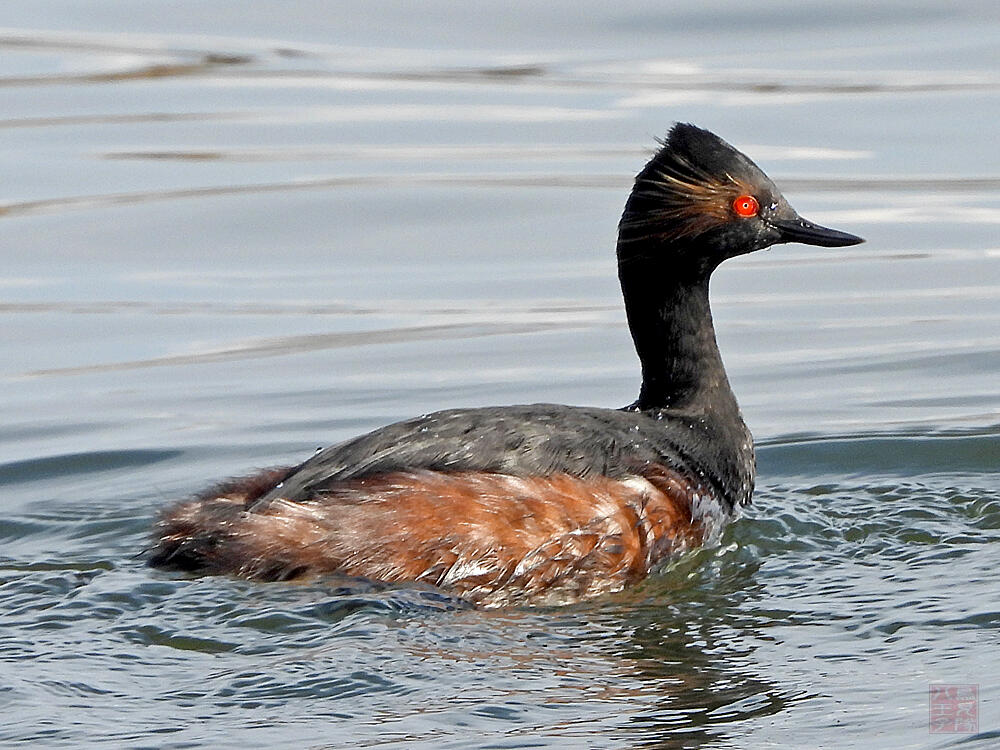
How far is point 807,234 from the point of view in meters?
7.23

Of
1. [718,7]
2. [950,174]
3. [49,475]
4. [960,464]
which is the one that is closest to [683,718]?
[960,464]

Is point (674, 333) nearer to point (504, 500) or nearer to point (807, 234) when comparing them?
point (807, 234)

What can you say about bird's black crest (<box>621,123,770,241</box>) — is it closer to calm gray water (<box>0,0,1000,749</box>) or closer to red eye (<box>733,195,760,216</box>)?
red eye (<box>733,195,760,216</box>)

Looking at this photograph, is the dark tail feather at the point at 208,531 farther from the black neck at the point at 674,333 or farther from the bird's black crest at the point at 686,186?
the bird's black crest at the point at 686,186

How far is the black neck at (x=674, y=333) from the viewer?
7117mm

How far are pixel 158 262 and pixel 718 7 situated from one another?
6.36 m

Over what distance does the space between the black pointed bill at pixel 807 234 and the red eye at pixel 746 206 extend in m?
0.11

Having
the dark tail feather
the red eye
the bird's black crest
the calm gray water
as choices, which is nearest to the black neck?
the bird's black crest

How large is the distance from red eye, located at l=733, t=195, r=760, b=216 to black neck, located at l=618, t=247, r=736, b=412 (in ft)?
0.90

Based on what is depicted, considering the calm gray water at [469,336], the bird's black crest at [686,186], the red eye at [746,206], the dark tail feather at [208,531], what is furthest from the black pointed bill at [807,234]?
the dark tail feather at [208,531]

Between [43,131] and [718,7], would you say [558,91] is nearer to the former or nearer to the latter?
[718,7]

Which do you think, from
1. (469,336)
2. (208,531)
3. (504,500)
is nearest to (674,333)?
(504,500)

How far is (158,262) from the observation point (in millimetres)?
11086

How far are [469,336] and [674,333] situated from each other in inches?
113
